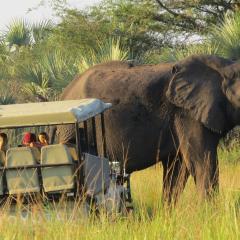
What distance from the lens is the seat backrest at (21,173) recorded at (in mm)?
9773

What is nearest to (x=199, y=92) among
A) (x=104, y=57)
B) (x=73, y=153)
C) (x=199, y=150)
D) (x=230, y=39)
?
(x=199, y=150)

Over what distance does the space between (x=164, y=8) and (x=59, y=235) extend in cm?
2173

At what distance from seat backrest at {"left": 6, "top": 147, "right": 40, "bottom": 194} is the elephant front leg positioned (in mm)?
4037

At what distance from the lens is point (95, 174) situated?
33.4 feet

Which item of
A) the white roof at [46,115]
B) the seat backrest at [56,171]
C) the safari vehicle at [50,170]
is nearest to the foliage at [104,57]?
the white roof at [46,115]

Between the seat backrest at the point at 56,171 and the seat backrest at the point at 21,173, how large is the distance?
0.11 metres

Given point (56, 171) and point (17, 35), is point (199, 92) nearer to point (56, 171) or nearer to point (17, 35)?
point (56, 171)

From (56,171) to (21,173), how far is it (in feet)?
1.23

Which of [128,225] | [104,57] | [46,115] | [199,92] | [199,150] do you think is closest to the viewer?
[128,225]

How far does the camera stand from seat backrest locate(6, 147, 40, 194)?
9773 mm

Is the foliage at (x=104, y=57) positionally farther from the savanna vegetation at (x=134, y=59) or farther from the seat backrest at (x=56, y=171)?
the seat backrest at (x=56, y=171)

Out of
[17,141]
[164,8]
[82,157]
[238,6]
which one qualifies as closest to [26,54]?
[164,8]

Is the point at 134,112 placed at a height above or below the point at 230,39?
below

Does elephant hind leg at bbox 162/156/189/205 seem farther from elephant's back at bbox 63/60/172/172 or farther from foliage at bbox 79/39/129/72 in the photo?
foliage at bbox 79/39/129/72
